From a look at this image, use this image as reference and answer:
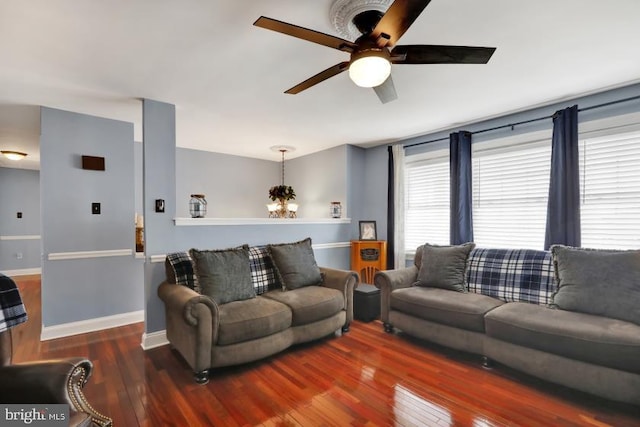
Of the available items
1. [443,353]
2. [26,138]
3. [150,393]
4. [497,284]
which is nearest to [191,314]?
[150,393]

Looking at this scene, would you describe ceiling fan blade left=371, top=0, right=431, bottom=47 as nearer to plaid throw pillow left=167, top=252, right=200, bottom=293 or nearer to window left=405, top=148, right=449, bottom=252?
plaid throw pillow left=167, top=252, right=200, bottom=293

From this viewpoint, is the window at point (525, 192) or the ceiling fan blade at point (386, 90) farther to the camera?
the window at point (525, 192)

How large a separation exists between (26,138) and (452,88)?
5636mm

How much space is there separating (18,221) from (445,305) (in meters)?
8.62

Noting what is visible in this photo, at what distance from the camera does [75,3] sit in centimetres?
167

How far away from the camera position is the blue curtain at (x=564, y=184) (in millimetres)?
2967

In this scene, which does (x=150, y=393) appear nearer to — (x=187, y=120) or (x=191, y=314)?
(x=191, y=314)

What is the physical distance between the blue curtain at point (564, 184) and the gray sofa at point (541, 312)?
0.39m

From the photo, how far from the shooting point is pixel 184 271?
2805 mm

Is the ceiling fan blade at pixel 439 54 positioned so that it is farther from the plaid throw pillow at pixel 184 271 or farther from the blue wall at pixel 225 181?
the blue wall at pixel 225 181

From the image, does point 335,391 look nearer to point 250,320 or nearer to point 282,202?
point 250,320

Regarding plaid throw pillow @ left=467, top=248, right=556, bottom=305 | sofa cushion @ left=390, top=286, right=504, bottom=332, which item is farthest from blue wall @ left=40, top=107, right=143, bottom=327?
plaid throw pillow @ left=467, top=248, right=556, bottom=305

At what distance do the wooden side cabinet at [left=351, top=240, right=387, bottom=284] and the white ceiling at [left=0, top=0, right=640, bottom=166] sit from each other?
1.74m

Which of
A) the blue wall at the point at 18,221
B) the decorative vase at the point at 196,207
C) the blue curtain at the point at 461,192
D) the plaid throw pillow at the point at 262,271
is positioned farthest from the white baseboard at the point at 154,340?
the blue wall at the point at 18,221
